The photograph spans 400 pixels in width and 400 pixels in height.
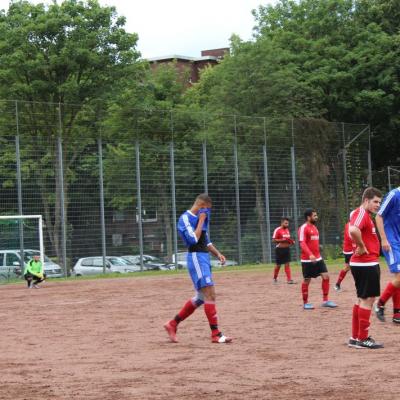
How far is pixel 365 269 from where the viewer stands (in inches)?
438

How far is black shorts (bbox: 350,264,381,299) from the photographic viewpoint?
1095 centimetres

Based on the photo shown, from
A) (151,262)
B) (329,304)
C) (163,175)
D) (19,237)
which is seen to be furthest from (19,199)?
(329,304)

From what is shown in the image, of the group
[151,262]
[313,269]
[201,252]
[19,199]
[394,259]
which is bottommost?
[151,262]

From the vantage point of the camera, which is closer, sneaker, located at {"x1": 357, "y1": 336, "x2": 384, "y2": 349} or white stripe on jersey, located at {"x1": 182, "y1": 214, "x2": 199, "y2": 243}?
sneaker, located at {"x1": 357, "y1": 336, "x2": 384, "y2": 349}

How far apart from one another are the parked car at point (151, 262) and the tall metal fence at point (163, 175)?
25 centimetres

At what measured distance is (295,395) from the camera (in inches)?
315

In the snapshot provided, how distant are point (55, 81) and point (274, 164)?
10478 millimetres

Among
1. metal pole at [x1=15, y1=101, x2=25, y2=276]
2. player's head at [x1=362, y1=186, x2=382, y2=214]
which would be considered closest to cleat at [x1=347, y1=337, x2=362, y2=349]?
player's head at [x1=362, y1=186, x2=382, y2=214]

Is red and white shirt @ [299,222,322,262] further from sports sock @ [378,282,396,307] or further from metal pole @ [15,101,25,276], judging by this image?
metal pole @ [15,101,25,276]

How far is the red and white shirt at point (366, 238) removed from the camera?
1113cm

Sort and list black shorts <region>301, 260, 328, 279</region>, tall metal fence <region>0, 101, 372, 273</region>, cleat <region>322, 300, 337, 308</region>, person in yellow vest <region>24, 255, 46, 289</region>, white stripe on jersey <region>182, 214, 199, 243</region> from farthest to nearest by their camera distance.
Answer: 1. tall metal fence <region>0, 101, 372, 273</region>
2. person in yellow vest <region>24, 255, 46, 289</region>
3. black shorts <region>301, 260, 328, 279</region>
4. cleat <region>322, 300, 337, 308</region>
5. white stripe on jersey <region>182, 214, 199, 243</region>

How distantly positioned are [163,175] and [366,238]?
25.3 meters

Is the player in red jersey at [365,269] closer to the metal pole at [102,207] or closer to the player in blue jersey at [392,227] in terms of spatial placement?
the player in blue jersey at [392,227]

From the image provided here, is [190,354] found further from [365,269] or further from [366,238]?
[366,238]
